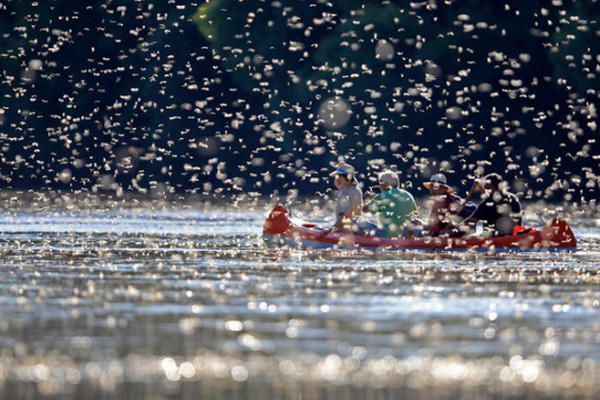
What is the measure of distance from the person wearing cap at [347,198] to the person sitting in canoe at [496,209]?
173cm

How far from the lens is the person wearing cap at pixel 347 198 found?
84.5 feet

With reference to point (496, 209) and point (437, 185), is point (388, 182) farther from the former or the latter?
point (496, 209)

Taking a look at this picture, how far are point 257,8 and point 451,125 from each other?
1300cm

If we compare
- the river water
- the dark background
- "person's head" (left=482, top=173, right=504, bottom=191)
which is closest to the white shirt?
the river water

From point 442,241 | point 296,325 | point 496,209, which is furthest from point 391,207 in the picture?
point 296,325

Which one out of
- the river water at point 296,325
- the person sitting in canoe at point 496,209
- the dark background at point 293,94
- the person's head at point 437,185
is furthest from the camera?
the dark background at point 293,94

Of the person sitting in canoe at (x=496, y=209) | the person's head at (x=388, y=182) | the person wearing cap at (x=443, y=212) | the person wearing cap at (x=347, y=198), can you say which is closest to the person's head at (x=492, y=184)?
the person sitting in canoe at (x=496, y=209)

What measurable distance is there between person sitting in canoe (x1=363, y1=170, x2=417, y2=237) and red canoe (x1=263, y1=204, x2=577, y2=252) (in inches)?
11.7

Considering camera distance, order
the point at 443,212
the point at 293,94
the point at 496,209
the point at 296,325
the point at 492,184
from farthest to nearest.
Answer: the point at 293,94 → the point at 443,212 → the point at 496,209 → the point at 492,184 → the point at 296,325

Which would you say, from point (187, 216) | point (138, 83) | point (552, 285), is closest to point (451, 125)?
point (187, 216)

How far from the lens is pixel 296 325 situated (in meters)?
14.0

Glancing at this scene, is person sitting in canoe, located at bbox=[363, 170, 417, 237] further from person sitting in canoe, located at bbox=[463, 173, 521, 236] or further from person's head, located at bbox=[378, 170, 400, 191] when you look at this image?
person sitting in canoe, located at bbox=[463, 173, 521, 236]

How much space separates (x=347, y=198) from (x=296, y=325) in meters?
12.0

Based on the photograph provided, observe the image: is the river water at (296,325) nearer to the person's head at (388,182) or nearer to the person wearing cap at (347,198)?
the person wearing cap at (347,198)
